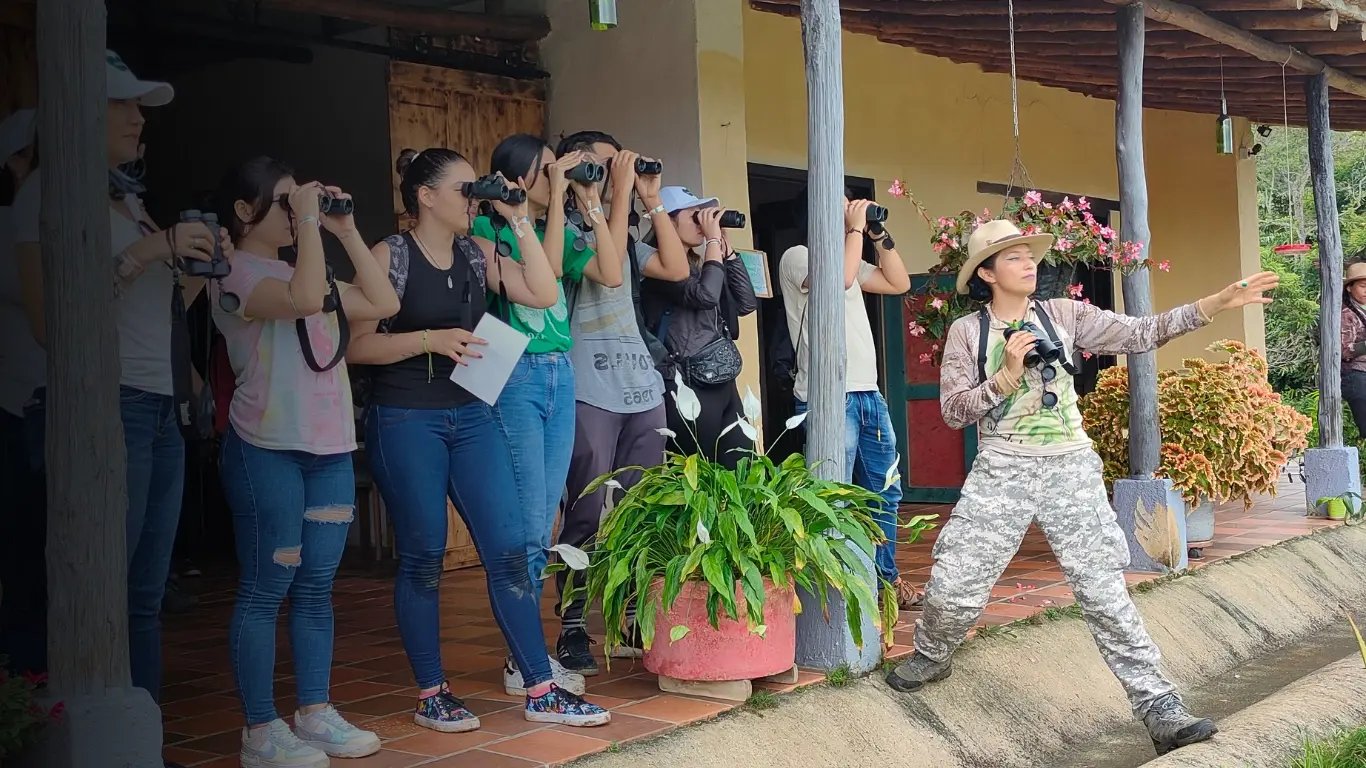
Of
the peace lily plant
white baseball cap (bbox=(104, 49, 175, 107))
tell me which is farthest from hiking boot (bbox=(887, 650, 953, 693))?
white baseball cap (bbox=(104, 49, 175, 107))

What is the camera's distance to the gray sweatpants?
4750mm

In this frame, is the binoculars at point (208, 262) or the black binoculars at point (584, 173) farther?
the black binoculars at point (584, 173)

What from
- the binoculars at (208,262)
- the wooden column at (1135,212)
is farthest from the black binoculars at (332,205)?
the wooden column at (1135,212)

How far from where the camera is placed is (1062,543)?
4480mm

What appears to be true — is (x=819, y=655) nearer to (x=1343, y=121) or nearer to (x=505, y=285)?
(x=505, y=285)

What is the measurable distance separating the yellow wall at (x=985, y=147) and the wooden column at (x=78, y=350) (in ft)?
13.6

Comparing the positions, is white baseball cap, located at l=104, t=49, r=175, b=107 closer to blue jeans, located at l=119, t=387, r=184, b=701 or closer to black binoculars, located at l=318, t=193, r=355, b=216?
black binoculars, located at l=318, t=193, r=355, b=216

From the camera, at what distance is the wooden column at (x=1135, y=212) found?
6980 millimetres

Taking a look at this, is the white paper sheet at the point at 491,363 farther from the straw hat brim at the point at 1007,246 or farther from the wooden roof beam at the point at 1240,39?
the wooden roof beam at the point at 1240,39

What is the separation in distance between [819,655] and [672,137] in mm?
3052

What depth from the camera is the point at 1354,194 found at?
84.2ft

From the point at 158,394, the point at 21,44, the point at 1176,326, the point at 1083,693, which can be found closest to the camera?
the point at 158,394

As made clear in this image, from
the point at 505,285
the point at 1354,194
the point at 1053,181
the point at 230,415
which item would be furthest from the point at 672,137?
the point at 1354,194

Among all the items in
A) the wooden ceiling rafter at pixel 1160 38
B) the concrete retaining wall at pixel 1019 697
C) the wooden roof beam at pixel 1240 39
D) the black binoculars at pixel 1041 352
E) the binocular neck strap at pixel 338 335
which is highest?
the wooden ceiling rafter at pixel 1160 38
